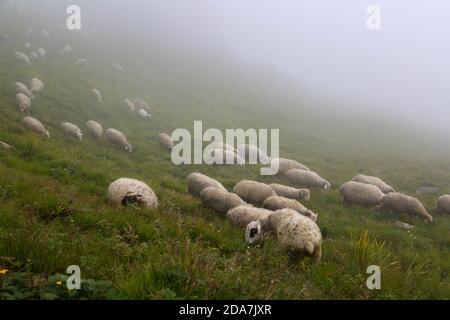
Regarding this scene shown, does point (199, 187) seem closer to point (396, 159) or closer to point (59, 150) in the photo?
point (59, 150)

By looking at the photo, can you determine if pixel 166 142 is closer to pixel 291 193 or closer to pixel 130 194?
pixel 291 193

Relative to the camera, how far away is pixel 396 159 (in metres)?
27.2

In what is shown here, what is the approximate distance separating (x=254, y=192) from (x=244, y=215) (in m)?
2.78

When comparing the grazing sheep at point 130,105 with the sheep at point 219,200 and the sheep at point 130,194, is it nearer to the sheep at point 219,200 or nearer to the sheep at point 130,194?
the sheep at point 219,200

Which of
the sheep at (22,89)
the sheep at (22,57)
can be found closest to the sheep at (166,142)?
the sheep at (22,89)

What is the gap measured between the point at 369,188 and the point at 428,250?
Result: 383 centimetres

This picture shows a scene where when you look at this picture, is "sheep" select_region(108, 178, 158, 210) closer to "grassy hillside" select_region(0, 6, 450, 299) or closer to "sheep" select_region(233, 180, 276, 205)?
"grassy hillside" select_region(0, 6, 450, 299)

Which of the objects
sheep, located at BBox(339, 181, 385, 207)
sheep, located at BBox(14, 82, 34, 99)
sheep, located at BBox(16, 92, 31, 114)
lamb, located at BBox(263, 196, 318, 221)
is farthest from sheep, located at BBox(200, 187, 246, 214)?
sheep, located at BBox(14, 82, 34, 99)

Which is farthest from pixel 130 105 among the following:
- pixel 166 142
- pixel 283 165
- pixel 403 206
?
pixel 403 206

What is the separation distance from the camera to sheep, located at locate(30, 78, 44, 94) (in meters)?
22.0

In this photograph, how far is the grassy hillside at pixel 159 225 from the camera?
5.09 meters

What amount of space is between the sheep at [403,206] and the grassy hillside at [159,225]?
1.46 feet

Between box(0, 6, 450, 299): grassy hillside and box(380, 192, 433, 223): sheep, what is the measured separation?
45cm

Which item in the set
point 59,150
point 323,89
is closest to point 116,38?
point 323,89
